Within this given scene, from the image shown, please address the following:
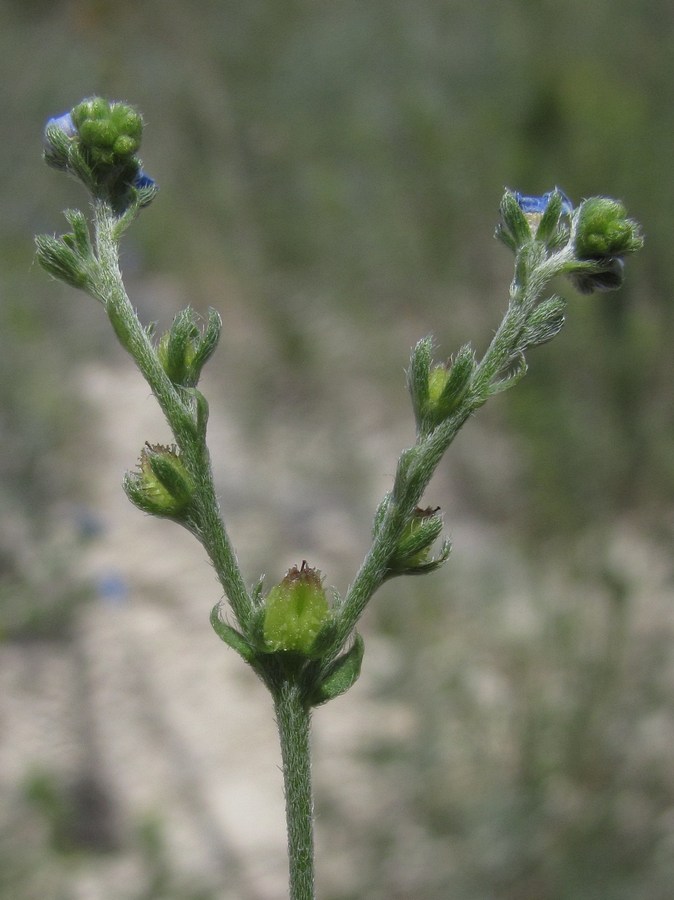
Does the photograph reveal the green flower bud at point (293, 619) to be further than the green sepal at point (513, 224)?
No

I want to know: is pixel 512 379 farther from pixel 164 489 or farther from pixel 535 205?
pixel 164 489

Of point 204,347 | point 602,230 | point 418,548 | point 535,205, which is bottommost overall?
point 418,548

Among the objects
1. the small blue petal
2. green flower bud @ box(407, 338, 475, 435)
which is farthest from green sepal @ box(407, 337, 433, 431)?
the small blue petal

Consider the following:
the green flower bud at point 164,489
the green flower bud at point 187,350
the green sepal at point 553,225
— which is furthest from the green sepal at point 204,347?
the green sepal at point 553,225

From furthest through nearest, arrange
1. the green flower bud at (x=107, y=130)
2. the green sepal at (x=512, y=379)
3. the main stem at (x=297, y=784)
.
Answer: the green flower bud at (x=107, y=130) < the green sepal at (x=512, y=379) < the main stem at (x=297, y=784)

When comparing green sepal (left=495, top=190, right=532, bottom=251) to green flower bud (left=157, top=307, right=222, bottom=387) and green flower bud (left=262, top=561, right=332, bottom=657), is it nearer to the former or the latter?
green flower bud (left=157, top=307, right=222, bottom=387)

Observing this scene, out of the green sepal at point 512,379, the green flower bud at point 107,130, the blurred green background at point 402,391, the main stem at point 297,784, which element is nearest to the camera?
the main stem at point 297,784

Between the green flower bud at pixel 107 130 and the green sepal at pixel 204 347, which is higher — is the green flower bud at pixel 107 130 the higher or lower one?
the higher one

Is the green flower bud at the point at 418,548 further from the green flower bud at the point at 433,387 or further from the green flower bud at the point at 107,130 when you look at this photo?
the green flower bud at the point at 107,130

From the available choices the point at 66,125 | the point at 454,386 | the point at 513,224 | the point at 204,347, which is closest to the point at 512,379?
the point at 454,386
